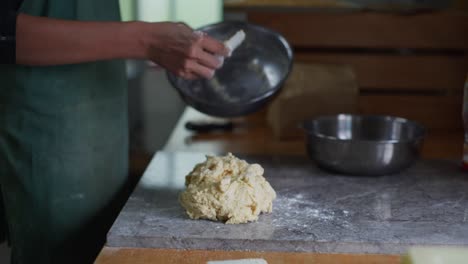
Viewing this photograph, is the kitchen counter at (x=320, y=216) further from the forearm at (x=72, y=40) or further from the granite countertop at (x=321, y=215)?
the forearm at (x=72, y=40)

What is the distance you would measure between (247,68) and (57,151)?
0.58 meters

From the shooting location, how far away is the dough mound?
142cm

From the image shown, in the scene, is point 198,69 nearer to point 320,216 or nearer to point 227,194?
point 227,194

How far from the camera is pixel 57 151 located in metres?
1.66

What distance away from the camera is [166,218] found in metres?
1.46

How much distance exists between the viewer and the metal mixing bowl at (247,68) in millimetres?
1929

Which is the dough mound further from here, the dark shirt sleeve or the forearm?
the dark shirt sleeve

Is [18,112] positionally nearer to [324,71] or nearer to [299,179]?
[299,179]

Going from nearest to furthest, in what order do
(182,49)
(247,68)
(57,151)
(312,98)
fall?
(182,49) < (57,151) < (247,68) < (312,98)

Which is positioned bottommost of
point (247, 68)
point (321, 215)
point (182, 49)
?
point (321, 215)

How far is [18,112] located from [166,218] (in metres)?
0.44

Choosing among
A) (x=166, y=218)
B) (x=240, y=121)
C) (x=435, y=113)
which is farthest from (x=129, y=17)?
(x=166, y=218)

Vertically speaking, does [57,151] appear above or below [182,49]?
below

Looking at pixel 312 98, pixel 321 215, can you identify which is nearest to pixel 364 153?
pixel 321 215
